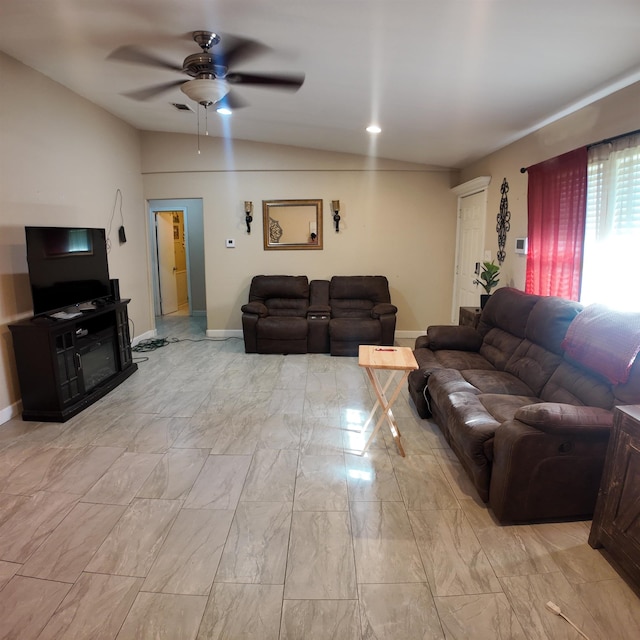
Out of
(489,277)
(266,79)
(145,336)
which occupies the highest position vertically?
(266,79)

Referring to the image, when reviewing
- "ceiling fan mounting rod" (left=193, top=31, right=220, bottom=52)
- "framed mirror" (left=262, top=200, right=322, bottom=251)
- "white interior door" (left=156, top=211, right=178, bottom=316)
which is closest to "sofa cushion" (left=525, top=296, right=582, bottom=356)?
"ceiling fan mounting rod" (left=193, top=31, right=220, bottom=52)

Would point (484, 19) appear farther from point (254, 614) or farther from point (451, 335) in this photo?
point (254, 614)

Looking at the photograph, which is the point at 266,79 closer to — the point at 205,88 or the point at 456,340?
the point at 205,88

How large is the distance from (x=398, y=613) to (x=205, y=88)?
10.1 ft

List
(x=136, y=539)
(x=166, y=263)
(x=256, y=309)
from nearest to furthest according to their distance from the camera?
(x=136, y=539), (x=256, y=309), (x=166, y=263)

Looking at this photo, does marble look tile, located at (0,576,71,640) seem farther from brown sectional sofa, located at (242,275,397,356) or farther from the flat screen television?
brown sectional sofa, located at (242,275,397,356)

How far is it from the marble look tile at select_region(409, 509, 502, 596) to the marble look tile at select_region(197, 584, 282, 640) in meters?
0.68

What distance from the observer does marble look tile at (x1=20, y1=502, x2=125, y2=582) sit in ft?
6.04

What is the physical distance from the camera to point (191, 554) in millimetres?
1931

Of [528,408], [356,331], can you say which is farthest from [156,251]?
[528,408]

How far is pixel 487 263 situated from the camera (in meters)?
4.38

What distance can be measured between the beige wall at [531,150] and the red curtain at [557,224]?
18 cm

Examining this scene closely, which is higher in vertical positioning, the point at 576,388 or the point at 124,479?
the point at 576,388

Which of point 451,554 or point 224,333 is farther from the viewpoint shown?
point 224,333
